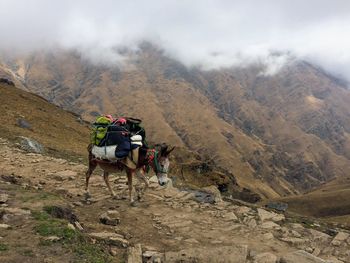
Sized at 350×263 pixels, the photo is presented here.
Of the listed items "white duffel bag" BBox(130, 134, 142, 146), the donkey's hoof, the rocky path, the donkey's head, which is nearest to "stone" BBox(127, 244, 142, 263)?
the rocky path

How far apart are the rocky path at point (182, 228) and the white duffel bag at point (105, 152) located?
1767 mm

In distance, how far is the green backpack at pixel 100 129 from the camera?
14.8 metres

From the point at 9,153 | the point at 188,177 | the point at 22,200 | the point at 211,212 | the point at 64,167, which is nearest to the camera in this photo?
the point at 22,200

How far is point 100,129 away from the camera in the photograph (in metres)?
14.9

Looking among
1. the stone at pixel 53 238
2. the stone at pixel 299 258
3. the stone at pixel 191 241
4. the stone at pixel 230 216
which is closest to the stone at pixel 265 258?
the stone at pixel 299 258

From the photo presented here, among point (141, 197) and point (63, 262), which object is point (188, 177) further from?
point (63, 262)

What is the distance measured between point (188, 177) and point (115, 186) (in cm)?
2899

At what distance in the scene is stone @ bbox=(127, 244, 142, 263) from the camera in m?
10.0

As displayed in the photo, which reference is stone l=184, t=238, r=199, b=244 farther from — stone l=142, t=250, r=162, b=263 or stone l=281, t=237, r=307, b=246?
stone l=281, t=237, r=307, b=246

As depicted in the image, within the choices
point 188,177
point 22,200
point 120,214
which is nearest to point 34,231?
point 22,200

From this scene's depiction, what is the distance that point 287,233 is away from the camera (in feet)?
43.7

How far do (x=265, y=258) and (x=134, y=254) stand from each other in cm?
338

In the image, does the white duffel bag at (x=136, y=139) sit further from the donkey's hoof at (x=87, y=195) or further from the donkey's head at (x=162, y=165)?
the donkey's hoof at (x=87, y=195)

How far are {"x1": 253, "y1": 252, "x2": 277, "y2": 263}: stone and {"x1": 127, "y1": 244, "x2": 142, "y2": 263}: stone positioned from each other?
293 cm
